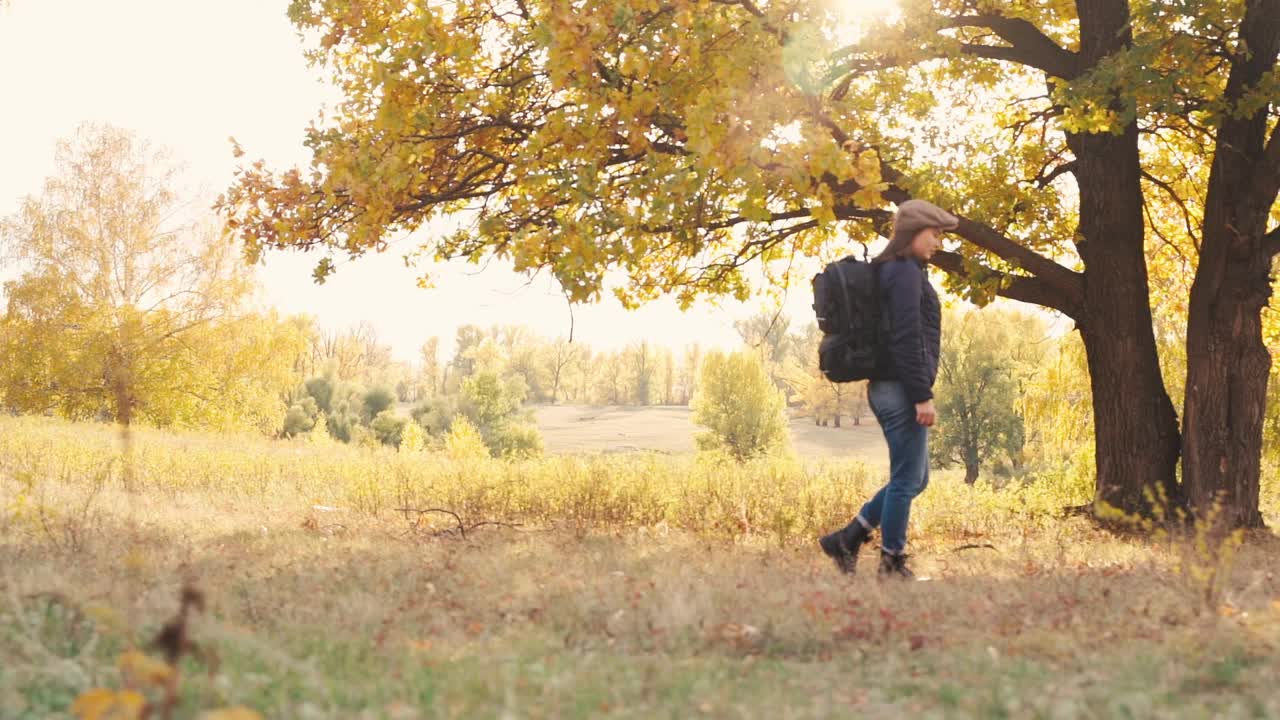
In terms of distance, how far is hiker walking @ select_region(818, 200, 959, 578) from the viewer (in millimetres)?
5570

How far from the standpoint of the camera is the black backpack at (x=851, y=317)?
573 centimetres

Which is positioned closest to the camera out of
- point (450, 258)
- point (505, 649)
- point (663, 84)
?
point (505, 649)

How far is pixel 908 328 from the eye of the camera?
5.56m

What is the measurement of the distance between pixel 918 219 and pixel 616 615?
2948mm

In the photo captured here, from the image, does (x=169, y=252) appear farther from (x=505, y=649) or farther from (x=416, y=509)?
(x=505, y=649)

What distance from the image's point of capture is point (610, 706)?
3.26 m

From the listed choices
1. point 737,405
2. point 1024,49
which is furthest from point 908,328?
point 737,405

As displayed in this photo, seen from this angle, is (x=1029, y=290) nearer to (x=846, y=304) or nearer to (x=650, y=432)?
(x=846, y=304)

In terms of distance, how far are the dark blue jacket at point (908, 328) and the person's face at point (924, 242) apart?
0.09 m

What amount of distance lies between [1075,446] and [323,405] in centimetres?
4305

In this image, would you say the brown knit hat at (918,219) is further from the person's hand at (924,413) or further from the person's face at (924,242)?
the person's hand at (924,413)

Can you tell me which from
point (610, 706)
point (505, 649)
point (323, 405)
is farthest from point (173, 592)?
point (323, 405)

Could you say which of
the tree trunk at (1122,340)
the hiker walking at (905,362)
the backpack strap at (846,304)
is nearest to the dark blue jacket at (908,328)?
the hiker walking at (905,362)

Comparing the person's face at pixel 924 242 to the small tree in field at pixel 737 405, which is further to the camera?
the small tree in field at pixel 737 405
